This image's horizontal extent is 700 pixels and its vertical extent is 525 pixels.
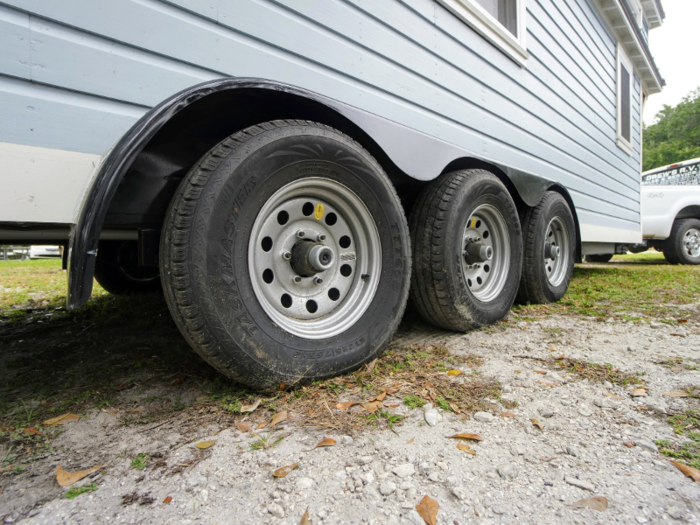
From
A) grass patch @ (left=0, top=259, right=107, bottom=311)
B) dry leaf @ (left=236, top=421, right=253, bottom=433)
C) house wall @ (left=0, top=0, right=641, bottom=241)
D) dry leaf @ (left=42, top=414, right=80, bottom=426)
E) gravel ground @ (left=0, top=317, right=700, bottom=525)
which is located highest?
house wall @ (left=0, top=0, right=641, bottom=241)

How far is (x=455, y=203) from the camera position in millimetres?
2377

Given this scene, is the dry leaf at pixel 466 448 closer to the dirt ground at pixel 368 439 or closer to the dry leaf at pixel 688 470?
the dirt ground at pixel 368 439

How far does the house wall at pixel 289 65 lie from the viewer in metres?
1.29

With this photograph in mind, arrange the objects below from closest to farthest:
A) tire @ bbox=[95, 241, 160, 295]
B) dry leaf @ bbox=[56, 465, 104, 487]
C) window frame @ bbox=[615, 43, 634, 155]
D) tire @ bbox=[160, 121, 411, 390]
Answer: dry leaf @ bbox=[56, 465, 104, 487], tire @ bbox=[160, 121, 411, 390], tire @ bbox=[95, 241, 160, 295], window frame @ bbox=[615, 43, 634, 155]

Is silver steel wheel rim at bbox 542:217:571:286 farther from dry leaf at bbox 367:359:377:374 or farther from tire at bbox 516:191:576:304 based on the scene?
dry leaf at bbox 367:359:377:374

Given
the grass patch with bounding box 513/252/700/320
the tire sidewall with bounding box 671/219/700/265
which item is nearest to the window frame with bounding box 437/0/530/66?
the grass patch with bounding box 513/252/700/320

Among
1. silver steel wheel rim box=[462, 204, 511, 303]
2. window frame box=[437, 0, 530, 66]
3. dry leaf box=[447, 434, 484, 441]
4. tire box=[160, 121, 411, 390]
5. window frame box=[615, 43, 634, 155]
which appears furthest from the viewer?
window frame box=[615, 43, 634, 155]

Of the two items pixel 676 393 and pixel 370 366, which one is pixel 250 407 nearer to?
pixel 370 366

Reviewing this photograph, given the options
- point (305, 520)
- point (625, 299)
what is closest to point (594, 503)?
point (305, 520)

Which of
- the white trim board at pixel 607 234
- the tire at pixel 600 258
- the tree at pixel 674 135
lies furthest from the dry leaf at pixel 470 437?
the tree at pixel 674 135

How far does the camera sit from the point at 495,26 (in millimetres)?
3395

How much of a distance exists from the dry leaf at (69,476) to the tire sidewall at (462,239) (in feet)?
6.09

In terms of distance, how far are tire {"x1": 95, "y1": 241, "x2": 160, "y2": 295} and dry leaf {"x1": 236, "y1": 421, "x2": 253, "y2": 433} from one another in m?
2.60

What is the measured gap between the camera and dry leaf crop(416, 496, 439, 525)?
0.93 meters
